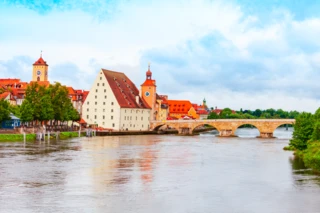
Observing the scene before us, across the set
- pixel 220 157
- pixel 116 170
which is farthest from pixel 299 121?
pixel 116 170

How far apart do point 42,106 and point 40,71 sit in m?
54.4

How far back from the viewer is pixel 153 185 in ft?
98.5

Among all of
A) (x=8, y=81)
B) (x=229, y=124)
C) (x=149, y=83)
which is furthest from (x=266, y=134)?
(x=8, y=81)

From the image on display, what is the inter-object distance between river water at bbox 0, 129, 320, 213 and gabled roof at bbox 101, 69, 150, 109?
58.9 m

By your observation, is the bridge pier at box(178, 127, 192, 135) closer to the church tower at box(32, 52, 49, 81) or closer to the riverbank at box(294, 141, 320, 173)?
the church tower at box(32, 52, 49, 81)

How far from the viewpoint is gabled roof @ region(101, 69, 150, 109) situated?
4144 inches

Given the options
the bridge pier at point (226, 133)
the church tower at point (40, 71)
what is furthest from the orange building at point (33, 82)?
the bridge pier at point (226, 133)

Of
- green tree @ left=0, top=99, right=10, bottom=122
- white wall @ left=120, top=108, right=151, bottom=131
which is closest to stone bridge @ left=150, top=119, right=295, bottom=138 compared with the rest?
white wall @ left=120, top=108, right=151, bottom=131

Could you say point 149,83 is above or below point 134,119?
above

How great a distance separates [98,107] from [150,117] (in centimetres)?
1140

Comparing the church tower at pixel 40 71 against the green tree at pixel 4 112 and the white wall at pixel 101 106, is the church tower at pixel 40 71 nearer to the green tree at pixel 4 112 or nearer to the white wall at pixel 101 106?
the white wall at pixel 101 106

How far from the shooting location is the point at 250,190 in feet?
94.1

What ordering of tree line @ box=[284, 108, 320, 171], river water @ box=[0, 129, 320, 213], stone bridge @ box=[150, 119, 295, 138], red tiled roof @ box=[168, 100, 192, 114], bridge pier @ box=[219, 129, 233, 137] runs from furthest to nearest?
1. red tiled roof @ box=[168, 100, 192, 114]
2. bridge pier @ box=[219, 129, 233, 137]
3. stone bridge @ box=[150, 119, 295, 138]
4. tree line @ box=[284, 108, 320, 171]
5. river water @ box=[0, 129, 320, 213]

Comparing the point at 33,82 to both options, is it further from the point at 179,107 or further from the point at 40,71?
the point at 179,107
